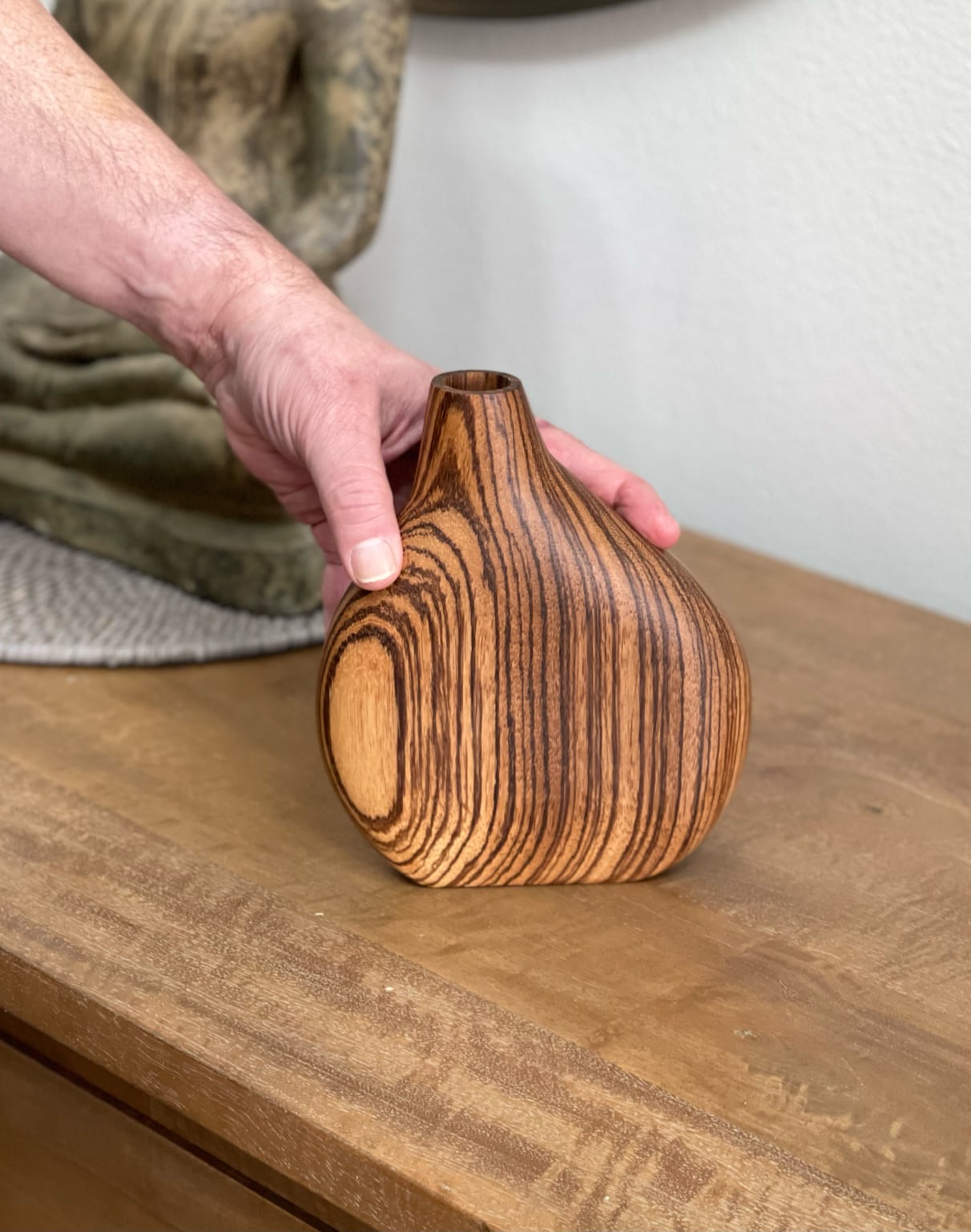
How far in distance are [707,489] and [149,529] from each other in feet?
1.42

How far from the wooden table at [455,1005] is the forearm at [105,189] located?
0.24 meters

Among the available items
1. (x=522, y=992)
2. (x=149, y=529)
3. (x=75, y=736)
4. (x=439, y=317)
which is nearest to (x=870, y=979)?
(x=522, y=992)

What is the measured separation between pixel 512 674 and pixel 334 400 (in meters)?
0.17

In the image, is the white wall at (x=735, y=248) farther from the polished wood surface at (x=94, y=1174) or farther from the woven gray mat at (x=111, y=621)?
the polished wood surface at (x=94, y=1174)

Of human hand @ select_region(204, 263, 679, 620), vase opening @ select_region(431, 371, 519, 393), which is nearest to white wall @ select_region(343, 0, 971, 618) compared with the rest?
human hand @ select_region(204, 263, 679, 620)

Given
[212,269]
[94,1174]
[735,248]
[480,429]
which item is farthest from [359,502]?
[735,248]

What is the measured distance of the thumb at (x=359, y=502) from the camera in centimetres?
55

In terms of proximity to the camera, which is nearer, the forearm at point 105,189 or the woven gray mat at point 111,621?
the forearm at point 105,189

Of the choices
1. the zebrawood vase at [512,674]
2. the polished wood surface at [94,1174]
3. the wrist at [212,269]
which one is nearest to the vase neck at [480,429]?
the zebrawood vase at [512,674]

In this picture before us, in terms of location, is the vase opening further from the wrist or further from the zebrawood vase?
the wrist

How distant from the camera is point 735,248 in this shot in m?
1.01

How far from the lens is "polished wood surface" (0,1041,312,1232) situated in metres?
0.53

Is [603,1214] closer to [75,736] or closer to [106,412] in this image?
[75,736]

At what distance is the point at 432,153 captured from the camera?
1.20m
